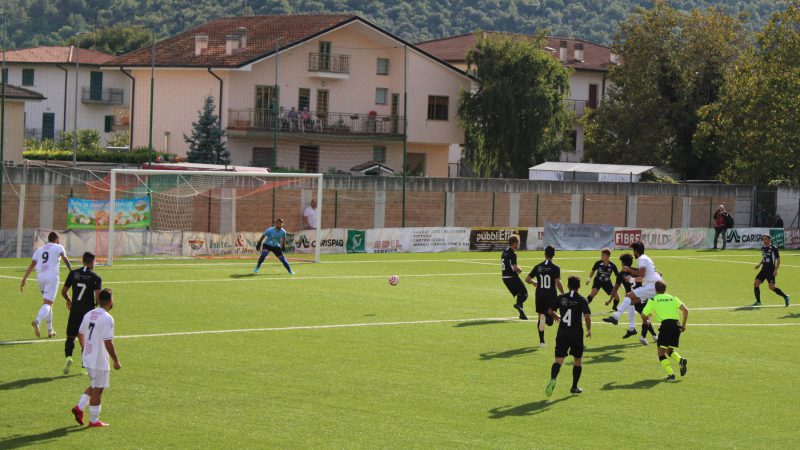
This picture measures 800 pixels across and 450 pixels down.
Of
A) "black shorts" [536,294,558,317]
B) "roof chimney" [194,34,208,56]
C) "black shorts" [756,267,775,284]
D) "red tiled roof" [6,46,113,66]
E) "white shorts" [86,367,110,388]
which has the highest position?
"red tiled roof" [6,46,113,66]

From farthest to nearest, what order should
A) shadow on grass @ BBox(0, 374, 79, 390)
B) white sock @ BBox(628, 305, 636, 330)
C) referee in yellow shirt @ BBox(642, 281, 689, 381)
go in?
white sock @ BBox(628, 305, 636, 330)
referee in yellow shirt @ BBox(642, 281, 689, 381)
shadow on grass @ BBox(0, 374, 79, 390)

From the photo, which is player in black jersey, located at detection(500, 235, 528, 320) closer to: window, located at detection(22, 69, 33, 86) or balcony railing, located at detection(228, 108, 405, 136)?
balcony railing, located at detection(228, 108, 405, 136)

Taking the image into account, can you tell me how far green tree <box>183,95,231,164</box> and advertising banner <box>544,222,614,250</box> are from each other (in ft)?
60.6

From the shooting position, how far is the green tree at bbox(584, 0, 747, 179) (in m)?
73.1

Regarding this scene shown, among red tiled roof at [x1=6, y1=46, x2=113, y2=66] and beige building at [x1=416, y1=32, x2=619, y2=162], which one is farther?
red tiled roof at [x1=6, y1=46, x2=113, y2=66]

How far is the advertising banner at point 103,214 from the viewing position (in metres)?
39.4

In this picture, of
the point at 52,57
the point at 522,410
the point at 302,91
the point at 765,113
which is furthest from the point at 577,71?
the point at 522,410

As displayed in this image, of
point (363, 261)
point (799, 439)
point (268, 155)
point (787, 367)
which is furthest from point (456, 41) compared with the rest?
point (799, 439)

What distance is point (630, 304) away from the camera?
25.1 metres

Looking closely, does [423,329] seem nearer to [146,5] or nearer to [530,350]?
[530,350]

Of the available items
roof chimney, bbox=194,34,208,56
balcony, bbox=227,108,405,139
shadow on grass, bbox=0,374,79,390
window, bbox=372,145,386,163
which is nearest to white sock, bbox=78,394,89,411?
shadow on grass, bbox=0,374,79,390

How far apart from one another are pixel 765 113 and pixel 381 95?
23.1 metres

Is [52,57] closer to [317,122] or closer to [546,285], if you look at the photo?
[317,122]

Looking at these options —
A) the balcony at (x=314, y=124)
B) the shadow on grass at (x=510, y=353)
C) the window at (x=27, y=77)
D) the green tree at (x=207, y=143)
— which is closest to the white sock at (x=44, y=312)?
the shadow on grass at (x=510, y=353)
